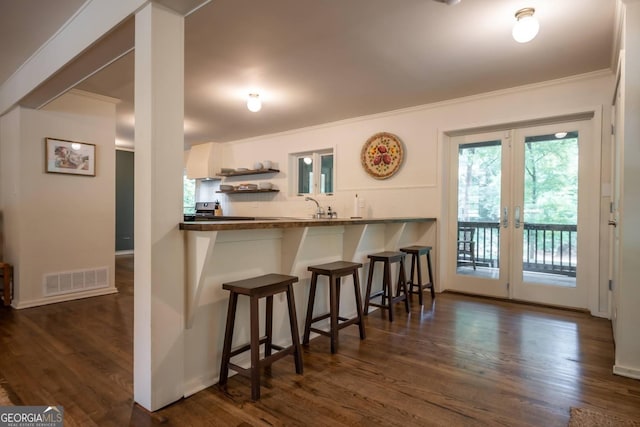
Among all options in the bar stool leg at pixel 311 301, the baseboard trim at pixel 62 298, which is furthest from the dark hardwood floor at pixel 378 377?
the baseboard trim at pixel 62 298

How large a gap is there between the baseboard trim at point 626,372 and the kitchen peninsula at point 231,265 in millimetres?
1900

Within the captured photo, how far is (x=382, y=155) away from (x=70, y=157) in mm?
3831

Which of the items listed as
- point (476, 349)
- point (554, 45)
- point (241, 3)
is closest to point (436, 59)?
point (554, 45)

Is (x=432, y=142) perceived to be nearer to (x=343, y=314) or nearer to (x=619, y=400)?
(x=343, y=314)

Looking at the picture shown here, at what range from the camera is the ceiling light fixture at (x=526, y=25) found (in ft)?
7.35

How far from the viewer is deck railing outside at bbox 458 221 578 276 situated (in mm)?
3572

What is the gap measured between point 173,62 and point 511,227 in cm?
376

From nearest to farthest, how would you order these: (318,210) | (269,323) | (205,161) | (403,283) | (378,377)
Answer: (378,377)
(269,323)
(403,283)
(318,210)
(205,161)

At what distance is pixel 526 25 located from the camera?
2.25 m

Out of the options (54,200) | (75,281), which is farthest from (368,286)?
(54,200)

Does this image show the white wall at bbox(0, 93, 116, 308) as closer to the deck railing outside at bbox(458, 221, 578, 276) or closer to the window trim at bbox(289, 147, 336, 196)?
the window trim at bbox(289, 147, 336, 196)

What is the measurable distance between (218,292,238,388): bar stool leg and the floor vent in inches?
116

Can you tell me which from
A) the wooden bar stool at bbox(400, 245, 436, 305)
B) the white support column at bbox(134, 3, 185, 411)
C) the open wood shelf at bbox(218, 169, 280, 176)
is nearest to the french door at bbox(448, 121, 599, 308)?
the wooden bar stool at bbox(400, 245, 436, 305)

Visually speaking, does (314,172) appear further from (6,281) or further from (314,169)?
(6,281)
